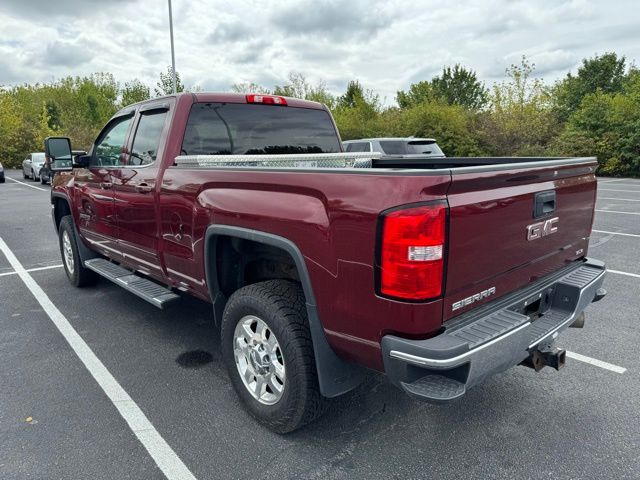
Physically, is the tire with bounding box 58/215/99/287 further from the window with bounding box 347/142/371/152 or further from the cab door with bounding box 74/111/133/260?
the window with bounding box 347/142/371/152

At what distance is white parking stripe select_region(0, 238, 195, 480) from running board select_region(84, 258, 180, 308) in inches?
23.3

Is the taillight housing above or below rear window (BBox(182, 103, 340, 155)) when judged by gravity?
below

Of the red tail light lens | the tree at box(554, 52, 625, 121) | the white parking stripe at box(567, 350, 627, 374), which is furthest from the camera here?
the tree at box(554, 52, 625, 121)

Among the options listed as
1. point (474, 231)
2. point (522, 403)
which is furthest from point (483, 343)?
point (522, 403)

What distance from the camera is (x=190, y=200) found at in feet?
10.4

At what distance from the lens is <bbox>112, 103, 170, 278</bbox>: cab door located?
3.64 m

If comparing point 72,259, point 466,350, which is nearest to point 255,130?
point 466,350

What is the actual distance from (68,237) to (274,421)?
4138mm

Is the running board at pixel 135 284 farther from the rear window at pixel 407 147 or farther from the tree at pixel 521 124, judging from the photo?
the tree at pixel 521 124

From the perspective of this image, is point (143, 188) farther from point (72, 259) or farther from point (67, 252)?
point (67, 252)

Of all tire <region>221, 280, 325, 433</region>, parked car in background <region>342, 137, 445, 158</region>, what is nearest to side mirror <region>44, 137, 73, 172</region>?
tire <region>221, 280, 325, 433</region>

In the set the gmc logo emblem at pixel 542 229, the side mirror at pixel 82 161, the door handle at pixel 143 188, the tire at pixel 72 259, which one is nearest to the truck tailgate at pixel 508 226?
the gmc logo emblem at pixel 542 229

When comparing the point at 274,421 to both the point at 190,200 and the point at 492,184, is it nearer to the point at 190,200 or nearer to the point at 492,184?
the point at 190,200

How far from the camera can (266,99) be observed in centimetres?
396
